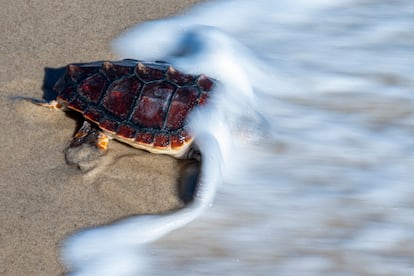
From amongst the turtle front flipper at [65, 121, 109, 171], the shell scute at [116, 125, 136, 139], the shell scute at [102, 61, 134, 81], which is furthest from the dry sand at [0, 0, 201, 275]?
the shell scute at [102, 61, 134, 81]

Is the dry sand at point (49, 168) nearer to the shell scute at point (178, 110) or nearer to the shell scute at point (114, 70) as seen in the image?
→ the shell scute at point (178, 110)

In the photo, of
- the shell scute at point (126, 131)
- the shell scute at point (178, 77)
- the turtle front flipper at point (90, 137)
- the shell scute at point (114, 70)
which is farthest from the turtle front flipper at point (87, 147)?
the shell scute at point (178, 77)

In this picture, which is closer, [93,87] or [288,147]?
[93,87]

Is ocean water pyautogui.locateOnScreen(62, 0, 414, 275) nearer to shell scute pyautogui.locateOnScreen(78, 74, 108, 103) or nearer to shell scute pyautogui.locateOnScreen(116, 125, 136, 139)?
shell scute pyautogui.locateOnScreen(116, 125, 136, 139)

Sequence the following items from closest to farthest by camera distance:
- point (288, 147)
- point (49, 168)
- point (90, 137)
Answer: point (49, 168)
point (90, 137)
point (288, 147)

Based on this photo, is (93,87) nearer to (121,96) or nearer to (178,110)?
(121,96)

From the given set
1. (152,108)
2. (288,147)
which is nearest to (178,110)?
(152,108)
